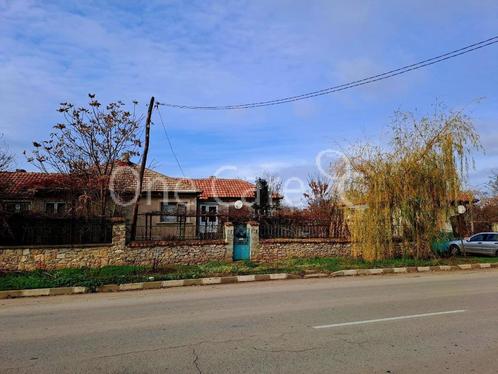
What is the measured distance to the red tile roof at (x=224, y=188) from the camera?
3810cm

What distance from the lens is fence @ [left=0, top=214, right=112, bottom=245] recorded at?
654 inches

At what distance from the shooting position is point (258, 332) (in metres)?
6.93

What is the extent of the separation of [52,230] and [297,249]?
411 inches

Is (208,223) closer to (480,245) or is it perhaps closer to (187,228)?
(187,228)

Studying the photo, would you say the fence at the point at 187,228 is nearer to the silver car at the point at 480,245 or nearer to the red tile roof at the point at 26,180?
the red tile roof at the point at 26,180

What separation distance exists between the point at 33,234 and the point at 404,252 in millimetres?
15245

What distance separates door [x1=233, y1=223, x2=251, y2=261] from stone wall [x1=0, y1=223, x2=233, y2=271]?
356 mm

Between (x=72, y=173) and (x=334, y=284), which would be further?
(x=72, y=173)

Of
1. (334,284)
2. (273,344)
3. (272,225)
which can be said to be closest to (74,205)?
(272,225)

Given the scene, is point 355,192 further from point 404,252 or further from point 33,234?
point 33,234

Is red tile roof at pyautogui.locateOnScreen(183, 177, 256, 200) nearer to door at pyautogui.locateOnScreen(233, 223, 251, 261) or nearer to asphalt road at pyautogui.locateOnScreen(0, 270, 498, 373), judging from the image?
door at pyautogui.locateOnScreen(233, 223, 251, 261)

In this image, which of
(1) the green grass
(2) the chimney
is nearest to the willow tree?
(1) the green grass

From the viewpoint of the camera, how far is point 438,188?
19.4m

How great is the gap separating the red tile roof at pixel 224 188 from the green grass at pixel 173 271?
62.1ft
